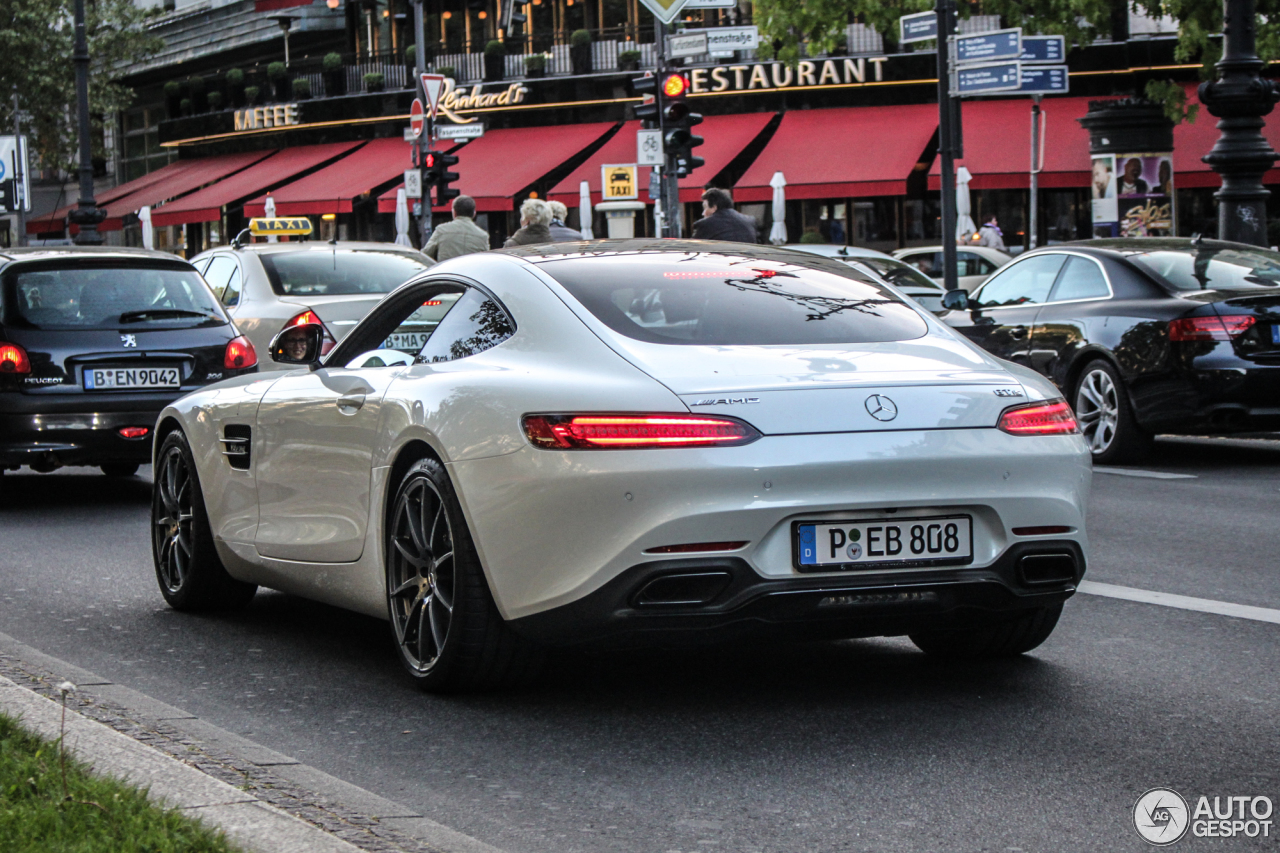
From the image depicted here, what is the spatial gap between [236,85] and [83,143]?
13.2m

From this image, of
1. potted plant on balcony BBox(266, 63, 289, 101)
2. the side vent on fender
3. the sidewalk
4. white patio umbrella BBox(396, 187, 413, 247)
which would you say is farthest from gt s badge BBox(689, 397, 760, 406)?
potted plant on balcony BBox(266, 63, 289, 101)

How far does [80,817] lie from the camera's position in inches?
148

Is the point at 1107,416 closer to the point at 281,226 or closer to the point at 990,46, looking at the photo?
the point at 990,46

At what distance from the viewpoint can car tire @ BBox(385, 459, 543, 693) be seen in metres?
5.09

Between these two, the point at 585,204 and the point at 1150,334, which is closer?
the point at 1150,334

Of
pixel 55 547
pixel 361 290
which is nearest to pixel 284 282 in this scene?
pixel 361 290

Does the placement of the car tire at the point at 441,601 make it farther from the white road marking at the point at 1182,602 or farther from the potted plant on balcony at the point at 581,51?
the potted plant on balcony at the point at 581,51

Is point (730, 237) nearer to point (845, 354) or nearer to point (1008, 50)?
point (1008, 50)

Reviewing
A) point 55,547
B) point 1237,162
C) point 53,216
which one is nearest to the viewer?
point 55,547

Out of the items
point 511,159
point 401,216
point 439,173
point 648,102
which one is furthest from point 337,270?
point 511,159

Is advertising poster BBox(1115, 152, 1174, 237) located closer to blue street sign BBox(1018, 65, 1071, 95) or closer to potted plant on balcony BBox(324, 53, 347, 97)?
blue street sign BBox(1018, 65, 1071, 95)

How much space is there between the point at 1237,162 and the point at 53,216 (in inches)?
1680

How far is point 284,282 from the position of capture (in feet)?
47.1

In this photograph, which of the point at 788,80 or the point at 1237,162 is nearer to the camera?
the point at 1237,162
